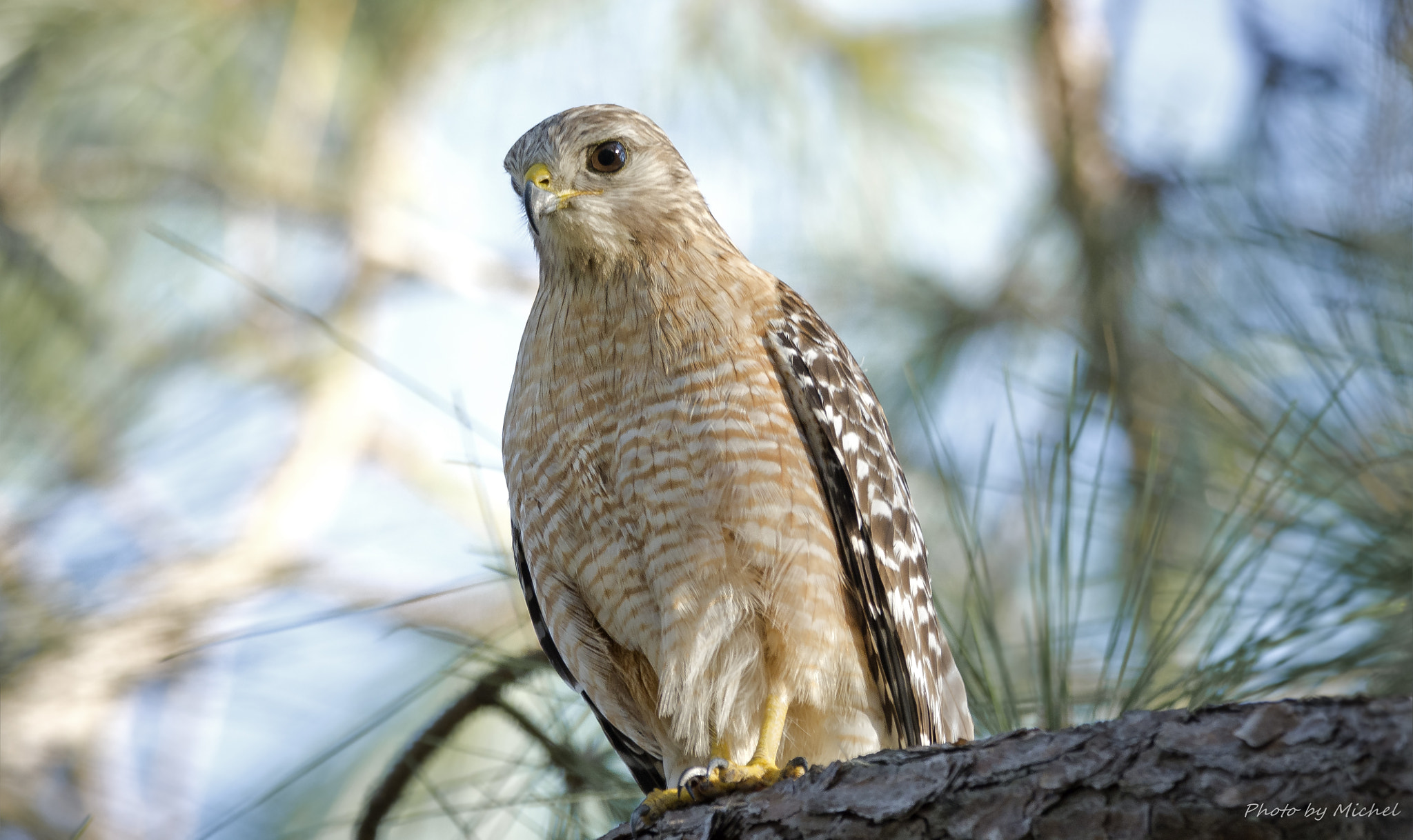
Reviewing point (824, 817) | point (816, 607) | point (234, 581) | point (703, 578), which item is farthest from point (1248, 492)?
point (234, 581)

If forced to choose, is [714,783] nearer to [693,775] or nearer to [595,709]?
[693,775]

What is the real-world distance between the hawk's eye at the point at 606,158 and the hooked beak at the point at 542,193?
11 centimetres

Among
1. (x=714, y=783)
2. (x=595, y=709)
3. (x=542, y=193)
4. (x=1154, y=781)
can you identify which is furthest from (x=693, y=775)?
(x=542, y=193)

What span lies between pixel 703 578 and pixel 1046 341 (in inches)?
121

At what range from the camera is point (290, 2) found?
7.28 meters

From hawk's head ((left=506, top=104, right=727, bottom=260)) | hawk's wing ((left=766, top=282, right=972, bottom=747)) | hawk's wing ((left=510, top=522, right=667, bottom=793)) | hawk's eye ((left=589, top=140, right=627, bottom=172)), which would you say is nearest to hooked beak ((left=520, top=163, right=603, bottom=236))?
hawk's head ((left=506, top=104, right=727, bottom=260))

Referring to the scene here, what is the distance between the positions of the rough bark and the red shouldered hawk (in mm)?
676

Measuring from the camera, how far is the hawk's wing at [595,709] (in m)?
3.98

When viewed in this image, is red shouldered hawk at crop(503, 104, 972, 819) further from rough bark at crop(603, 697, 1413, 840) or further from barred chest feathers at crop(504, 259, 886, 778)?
rough bark at crop(603, 697, 1413, 840)

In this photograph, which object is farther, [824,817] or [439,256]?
[439,256]

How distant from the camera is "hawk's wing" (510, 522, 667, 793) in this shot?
3.98m

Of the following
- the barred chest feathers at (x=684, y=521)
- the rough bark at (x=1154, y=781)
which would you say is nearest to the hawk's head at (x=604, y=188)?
the barred chest feathers at (x=684, y=521)

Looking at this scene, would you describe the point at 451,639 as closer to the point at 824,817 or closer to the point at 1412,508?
the point at 824,817

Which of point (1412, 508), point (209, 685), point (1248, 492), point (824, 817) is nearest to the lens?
point (824, 817)
